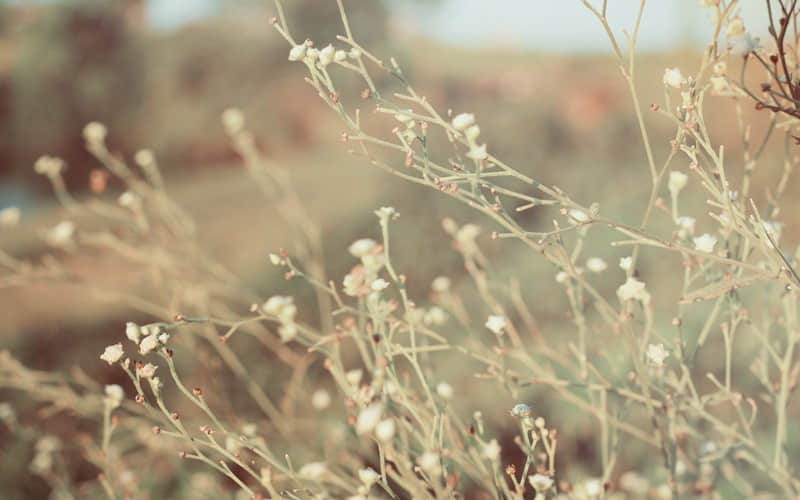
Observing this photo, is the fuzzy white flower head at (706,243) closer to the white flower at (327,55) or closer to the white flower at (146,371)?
the white flower at (327,55)

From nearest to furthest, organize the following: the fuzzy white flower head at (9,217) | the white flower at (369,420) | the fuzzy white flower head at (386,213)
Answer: the white flower at (369,420) < the fuzzy white flower head at (386,213) < the fuzzy white flower head at (9,217)

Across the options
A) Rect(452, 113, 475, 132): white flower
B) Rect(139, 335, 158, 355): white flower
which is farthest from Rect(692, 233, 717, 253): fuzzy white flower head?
Rect(139, 335, 158, 355): white flower

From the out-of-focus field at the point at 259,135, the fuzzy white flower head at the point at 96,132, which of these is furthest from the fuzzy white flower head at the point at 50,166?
the out-of-focus field at the point at 259,135

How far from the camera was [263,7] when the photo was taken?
8477 millimetres

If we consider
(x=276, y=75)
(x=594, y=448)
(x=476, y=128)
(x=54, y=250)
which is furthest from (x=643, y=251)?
(x=276, y=75)

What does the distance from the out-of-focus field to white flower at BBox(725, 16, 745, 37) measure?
9.27ft

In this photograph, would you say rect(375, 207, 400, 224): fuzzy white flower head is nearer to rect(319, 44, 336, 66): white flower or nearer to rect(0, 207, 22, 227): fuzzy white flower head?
rect(319, 44, 336, 66): white flower

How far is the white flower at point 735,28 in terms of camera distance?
0.80 meters

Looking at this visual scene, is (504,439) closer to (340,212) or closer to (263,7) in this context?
(340,212)

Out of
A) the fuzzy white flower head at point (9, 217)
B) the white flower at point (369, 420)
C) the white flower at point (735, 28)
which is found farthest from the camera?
the fuzzy white flower head at point (9, 217)

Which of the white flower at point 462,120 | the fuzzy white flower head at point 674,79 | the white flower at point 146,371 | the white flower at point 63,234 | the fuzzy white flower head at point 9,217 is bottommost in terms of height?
the white flower at point 63,234

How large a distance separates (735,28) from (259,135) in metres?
8.17

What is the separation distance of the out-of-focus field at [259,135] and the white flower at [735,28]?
2826mm

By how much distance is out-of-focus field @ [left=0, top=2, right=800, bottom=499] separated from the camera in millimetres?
4113
